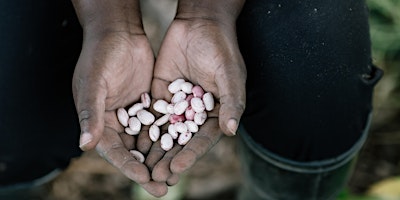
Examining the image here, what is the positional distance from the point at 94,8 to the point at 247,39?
207 mm

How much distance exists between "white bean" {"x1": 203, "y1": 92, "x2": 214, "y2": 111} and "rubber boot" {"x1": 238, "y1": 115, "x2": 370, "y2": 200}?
128 millimetres

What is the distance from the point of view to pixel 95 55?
2.78ft

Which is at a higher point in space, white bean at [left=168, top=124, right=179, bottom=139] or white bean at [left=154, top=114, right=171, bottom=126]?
white bean at [left=168, top=124, right=179, bottom=139]

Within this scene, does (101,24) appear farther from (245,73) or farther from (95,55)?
(245,73)

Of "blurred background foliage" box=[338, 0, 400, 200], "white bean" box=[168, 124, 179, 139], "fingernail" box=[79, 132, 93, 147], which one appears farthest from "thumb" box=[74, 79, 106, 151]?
"blurred background foliage" box=[338, 0, 400, 200]

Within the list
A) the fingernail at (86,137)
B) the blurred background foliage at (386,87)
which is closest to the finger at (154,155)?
the fingernail at (86,137)

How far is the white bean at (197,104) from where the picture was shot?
34.6 inches

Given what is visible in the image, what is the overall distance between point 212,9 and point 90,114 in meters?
A: 0.24

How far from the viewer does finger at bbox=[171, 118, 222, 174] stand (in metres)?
0.79

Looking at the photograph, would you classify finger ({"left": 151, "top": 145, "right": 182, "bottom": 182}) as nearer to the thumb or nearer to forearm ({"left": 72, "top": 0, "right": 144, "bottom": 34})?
the thumb

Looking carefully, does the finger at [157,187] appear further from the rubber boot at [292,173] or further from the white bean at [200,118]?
the rubber boot at [292,173]

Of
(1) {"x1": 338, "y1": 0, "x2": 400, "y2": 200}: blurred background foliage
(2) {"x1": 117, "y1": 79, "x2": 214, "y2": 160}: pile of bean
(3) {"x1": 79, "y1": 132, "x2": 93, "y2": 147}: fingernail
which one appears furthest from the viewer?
(1) {"x1": 338, "y1": 0, "x2": 400, "y2": 200}: blurred background foliage

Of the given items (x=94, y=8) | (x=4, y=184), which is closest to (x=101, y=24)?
(x=94, y=8)

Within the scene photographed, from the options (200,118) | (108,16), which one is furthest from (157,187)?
(108,16)
